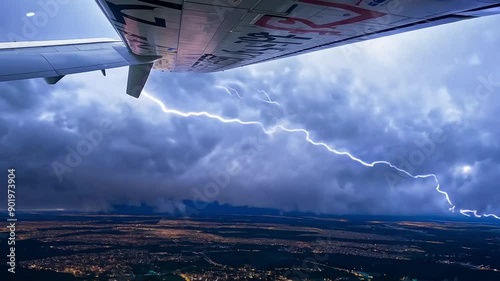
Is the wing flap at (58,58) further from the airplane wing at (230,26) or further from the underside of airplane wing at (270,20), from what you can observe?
Result: the underside of airplane wing at (270,20)

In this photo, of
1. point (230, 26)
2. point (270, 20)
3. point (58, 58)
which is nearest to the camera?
point (270, 20)

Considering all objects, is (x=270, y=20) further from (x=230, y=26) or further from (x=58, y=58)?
(x=58, y=58)

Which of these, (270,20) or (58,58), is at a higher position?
(270,20)

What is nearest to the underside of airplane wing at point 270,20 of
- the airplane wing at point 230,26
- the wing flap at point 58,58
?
the airplane wing at point 230,26

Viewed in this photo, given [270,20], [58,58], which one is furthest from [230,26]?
[58,58]

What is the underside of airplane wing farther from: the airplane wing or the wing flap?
the wing flap

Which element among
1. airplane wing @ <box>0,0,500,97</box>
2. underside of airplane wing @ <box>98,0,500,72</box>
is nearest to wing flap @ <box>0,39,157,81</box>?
airplane wing @ <box>0,0,500,97</box>

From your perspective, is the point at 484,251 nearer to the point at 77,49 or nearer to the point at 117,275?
the point at 117,275

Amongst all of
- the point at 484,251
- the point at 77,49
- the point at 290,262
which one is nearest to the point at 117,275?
the point at 290,262
